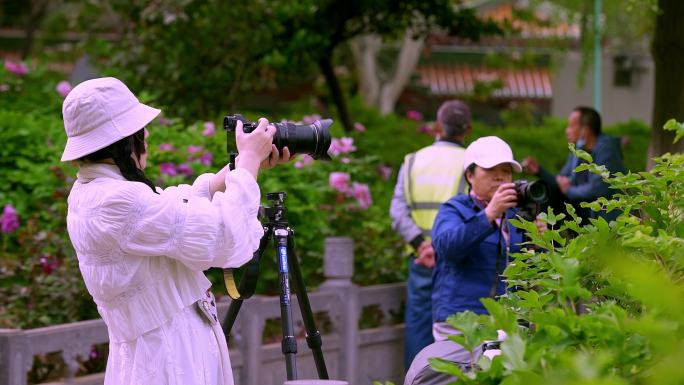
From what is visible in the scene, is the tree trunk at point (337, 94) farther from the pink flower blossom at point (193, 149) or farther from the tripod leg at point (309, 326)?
the tripod leg at point (309, 326)

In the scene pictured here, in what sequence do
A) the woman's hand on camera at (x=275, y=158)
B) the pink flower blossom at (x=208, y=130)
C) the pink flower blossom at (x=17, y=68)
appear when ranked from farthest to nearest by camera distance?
the pink flower blossom at (x=17, y=68) → the pink flower blossom at (x=208, y=130) → the woman's hand on camera at (x=275, y=158)

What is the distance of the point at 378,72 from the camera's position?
25422 mm

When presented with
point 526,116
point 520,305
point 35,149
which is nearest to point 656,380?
point 520,305

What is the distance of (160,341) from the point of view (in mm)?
3379

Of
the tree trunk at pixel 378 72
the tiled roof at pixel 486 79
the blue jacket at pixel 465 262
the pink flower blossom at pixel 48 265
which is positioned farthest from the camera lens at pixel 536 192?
the tiled roof at pixel 486 79

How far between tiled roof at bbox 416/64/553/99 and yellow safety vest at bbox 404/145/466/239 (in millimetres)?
22851

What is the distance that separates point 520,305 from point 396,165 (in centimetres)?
907

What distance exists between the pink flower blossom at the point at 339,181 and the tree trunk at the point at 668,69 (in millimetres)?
2904

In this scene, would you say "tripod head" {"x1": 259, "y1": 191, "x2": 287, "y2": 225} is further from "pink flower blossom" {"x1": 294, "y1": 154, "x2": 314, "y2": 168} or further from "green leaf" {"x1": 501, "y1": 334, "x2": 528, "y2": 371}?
"pink flower blossom" {"x1": 294, "y1": 154, "x2": 314, "y2": 168}

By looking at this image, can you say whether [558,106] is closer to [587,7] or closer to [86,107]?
[587,7]

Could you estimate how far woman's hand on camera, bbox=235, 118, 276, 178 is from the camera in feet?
11.3

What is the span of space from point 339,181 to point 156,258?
4.31 m

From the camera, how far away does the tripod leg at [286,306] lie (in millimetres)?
4453

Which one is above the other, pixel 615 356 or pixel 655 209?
pixel 655 209
